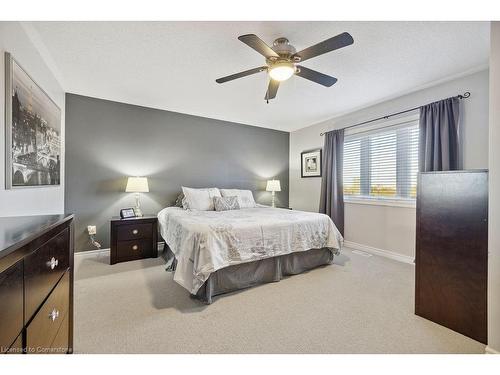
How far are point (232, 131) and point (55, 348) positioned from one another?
160 inches

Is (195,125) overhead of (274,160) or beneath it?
overhead

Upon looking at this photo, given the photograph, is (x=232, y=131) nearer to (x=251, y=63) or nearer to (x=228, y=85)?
(x=228, y=85)

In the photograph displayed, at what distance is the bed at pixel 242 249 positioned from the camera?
2.05m

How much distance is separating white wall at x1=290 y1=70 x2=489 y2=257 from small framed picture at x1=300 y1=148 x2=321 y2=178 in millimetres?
122

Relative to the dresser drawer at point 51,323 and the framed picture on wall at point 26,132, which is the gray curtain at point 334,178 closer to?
the dresser drawer at point 51,323

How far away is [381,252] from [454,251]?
192 centimetres

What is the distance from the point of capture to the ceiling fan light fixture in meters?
1.94

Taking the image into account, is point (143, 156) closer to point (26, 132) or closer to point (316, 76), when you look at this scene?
point (26, 132)

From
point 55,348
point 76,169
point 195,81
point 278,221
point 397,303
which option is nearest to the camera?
point 55,348

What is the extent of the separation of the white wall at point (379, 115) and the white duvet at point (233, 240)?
1.02 metres

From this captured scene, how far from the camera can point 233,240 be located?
221cm

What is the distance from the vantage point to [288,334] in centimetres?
164

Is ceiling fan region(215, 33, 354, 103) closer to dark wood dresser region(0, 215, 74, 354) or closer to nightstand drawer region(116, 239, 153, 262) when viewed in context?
dark wood dresser region(0, 215, 74, 354)
